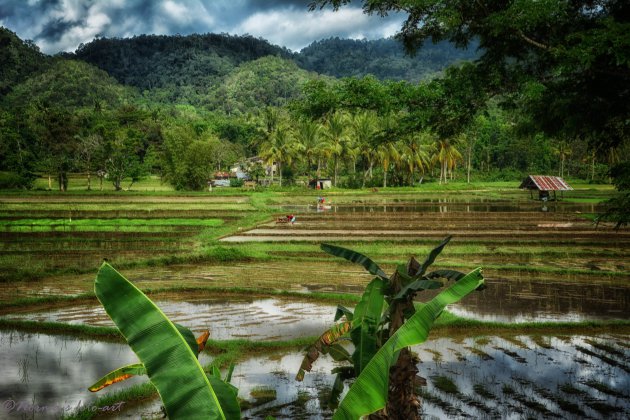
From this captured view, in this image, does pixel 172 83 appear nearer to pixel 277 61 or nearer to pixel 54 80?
pixel 277 61

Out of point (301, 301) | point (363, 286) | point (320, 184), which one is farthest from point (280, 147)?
point (301, 301)

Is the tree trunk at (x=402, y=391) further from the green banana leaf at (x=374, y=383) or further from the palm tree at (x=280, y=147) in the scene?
the palm tree at (x=280, y=147)

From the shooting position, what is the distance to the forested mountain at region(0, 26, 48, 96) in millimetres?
109812

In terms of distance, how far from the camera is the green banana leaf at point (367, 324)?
4543 mm

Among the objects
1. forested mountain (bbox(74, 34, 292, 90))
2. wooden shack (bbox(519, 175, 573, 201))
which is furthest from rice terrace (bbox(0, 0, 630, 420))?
forested mountain (bbox(74, 34, 292, 90))

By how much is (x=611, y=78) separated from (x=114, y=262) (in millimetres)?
14525

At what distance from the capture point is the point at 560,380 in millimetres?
7508

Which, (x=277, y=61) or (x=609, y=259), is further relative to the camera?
(x=277, y=61)

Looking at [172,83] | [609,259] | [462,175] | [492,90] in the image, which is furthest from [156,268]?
[172,83]

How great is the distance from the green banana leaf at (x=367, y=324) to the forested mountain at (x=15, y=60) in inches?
4631

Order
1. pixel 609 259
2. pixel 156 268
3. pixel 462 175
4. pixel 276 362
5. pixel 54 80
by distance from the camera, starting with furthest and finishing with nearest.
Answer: pixel 54 80
pixel 462 175
pixel 609 259
pixel 156 268
pixel 276 362

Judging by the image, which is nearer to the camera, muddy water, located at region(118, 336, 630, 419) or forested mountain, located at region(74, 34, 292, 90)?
muddy water, located at region(118, 336, 630, 419)

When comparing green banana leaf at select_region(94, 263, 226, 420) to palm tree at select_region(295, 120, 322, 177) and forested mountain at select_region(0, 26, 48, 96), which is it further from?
forested mountain at select_region(0, 26, 48, 96)

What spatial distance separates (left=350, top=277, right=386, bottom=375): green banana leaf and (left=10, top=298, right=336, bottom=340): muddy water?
5.29 meters
